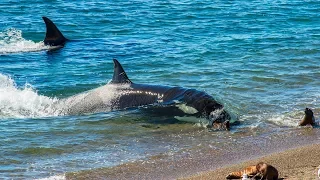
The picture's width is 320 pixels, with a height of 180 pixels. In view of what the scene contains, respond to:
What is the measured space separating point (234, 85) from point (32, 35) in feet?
33.4

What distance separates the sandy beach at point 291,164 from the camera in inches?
372

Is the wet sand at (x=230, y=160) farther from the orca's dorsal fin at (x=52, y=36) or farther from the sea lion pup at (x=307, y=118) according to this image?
the orca's dorsal fin at (x=52, y=36)

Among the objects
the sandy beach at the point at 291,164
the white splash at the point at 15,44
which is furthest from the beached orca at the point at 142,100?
the white splash at the point at 15,44

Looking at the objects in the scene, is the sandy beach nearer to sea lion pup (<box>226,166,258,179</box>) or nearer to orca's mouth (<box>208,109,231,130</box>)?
sea lion pup (<box>226,166,258,179</box>)

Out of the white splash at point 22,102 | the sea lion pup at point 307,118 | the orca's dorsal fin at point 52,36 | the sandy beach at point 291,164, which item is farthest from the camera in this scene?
the orca's dorsal fin at point 52,36

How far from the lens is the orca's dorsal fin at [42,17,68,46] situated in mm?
22547

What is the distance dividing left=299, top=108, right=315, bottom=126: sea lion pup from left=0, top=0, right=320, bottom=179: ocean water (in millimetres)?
341

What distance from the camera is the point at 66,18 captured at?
27891 millimetres

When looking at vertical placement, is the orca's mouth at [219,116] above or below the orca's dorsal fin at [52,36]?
above

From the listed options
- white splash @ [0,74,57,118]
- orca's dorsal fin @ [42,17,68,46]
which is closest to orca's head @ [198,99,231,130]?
white splash @ [0,74,57,118]

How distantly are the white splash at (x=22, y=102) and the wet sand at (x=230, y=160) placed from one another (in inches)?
179

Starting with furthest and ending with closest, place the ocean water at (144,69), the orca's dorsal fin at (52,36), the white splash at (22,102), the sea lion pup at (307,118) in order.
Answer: the orca's dorsal fin at (52,36) < the white splash at (22,102) < the sea lion pup at (307,118) < the ocean water at (144,69)

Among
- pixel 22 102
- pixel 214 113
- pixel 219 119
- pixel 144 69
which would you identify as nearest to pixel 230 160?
pixel 219 119

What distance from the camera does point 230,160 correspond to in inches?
415
